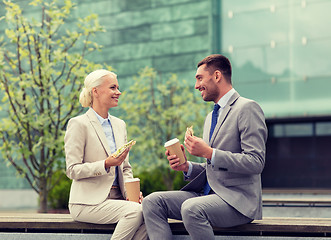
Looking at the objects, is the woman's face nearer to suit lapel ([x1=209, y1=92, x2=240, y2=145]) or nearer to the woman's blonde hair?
the woman's blonde hair

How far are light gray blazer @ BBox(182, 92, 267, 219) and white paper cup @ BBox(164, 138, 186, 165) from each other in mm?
221

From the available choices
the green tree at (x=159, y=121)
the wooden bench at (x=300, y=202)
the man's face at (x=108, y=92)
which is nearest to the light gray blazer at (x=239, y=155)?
the man's face at (x=108, y=92)

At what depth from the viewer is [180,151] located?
4359 millimetres

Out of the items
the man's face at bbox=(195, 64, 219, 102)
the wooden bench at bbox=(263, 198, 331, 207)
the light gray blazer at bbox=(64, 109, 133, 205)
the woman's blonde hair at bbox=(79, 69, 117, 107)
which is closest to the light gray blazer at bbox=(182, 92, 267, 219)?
the man's face at bbox=(195, 64, 219, 102)

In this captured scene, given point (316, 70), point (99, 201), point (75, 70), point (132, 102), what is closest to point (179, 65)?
point (132, 102)

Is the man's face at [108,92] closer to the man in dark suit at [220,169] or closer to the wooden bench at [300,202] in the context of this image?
the man in dark suit at [220,169]

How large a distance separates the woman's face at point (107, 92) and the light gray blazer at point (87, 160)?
0.20 m

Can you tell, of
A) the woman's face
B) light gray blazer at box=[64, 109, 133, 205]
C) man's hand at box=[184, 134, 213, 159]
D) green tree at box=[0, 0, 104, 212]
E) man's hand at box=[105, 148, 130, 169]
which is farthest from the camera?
green tree at box=[0, 0, 104, 212]

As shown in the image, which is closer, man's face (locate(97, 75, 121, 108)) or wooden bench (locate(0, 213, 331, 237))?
wooden bench (locate(0, 213, 331, 237))

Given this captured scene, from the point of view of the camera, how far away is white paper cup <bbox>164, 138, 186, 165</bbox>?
4.24 metres

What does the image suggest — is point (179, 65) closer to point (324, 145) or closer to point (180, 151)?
point (324, 145)

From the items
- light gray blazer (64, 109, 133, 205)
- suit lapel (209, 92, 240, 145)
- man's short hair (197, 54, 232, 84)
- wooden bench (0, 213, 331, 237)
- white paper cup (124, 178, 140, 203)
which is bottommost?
wooden bench (0, 213, 331, 237)

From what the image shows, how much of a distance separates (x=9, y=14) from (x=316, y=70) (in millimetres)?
10507

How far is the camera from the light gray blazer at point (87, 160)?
15.3 ft
